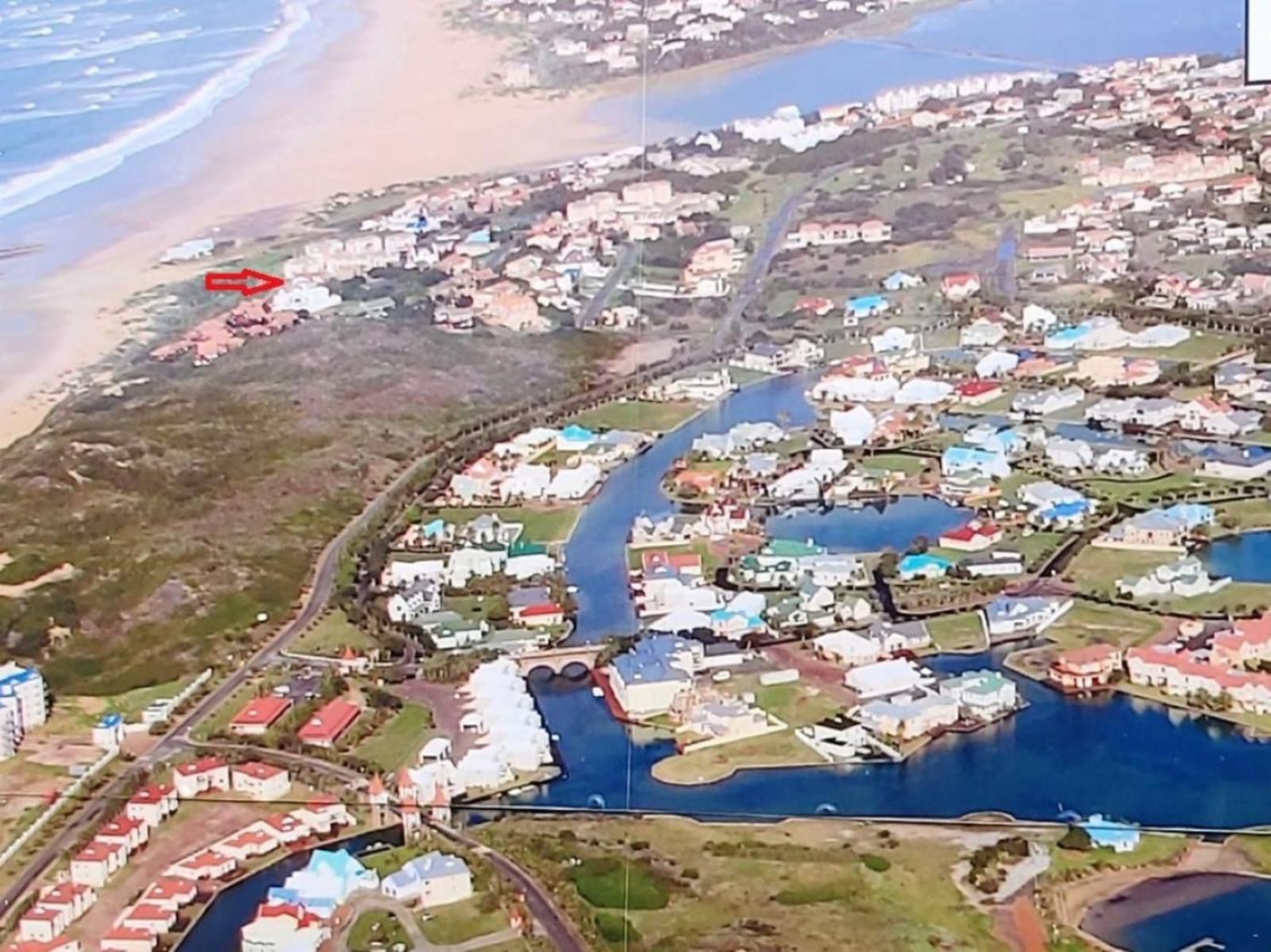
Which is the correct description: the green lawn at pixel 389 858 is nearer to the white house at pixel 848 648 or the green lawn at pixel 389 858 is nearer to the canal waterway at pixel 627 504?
the canal waterway at pixel 627 504

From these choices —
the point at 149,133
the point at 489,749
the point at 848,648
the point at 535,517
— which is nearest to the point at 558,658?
the point at 489,749

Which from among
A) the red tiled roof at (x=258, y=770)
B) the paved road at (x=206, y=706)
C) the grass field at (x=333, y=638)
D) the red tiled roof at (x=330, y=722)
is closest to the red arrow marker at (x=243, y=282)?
the paved road at (x=206, y=706)

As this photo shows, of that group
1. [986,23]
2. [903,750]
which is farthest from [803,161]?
[903,750]

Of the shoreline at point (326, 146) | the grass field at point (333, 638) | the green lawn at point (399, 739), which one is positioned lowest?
the green lawn at point (399, 739)

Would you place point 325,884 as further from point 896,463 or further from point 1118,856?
point 896,463

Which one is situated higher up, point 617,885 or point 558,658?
point 558,658

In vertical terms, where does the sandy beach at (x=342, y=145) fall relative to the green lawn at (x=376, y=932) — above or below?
above
